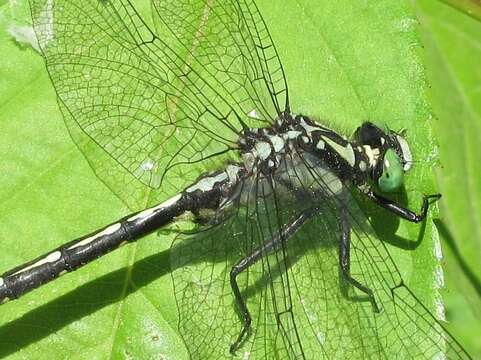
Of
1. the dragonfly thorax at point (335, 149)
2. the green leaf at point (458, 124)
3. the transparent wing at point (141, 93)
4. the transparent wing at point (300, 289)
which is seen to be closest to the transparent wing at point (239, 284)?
the transparent wing at point (300, 289)

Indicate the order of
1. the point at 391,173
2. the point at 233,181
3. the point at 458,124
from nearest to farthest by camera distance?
the point at 391,173, the point at 233,181, the point at 458,124

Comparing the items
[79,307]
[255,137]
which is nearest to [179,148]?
[255,137]

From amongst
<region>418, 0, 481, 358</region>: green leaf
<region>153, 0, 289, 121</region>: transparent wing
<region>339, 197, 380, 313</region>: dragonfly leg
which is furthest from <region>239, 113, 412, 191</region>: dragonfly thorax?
<region>418, 0, 481, 358</region>: green leaf

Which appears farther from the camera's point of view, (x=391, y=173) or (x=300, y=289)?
(x=391, y=173)

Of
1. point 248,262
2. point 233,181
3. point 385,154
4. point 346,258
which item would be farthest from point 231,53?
point 346,258

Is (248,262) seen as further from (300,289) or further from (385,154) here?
(385,154)

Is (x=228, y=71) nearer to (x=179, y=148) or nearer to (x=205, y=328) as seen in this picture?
(x=179, y=148)

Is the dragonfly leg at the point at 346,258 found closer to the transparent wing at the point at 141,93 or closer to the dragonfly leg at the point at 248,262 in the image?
the dragonfly leg at the point at 248,262
